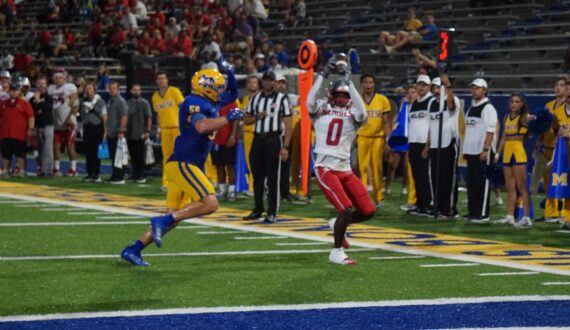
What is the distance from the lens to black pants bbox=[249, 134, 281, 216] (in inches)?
578

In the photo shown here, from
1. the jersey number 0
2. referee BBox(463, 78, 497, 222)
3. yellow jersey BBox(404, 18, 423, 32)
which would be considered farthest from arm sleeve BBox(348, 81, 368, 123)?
yellow jersey BBox(404, 18, 423, 32)

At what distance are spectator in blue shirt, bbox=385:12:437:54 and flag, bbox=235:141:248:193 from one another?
9.26 metres

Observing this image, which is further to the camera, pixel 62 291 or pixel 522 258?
pixel 522 258

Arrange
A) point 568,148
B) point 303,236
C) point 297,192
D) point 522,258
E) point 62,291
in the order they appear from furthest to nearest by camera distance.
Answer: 1. point 297,192
2. point 568,148
3. point 303,236
4. point 522,258
5. point 62,291

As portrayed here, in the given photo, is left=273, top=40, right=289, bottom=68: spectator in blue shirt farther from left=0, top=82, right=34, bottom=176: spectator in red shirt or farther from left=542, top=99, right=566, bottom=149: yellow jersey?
left=542, top=99, right=566, bottom=149: yellow jersey

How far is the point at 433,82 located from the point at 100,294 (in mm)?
8384

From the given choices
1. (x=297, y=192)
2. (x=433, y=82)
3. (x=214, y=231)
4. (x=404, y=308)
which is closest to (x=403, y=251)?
(x=214, y=231)

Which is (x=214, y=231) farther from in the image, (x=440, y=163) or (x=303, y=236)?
(x=440, y=163)

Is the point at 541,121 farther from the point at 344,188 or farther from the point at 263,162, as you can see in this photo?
the point at 344,188

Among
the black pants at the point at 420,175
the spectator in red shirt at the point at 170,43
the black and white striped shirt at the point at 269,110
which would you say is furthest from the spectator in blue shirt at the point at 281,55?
the black and white striped shirt at the point at 269,110

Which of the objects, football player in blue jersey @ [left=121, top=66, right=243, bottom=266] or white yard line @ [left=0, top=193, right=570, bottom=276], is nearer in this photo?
football player in blue jersey @ [left=121, top=66, right=243, bottom=266]

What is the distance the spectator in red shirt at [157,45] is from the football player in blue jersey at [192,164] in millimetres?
20288

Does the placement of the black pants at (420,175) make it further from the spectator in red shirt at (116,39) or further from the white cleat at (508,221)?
the spectator in red shirt at (116,39)

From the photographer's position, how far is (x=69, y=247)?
11633 millimetres
